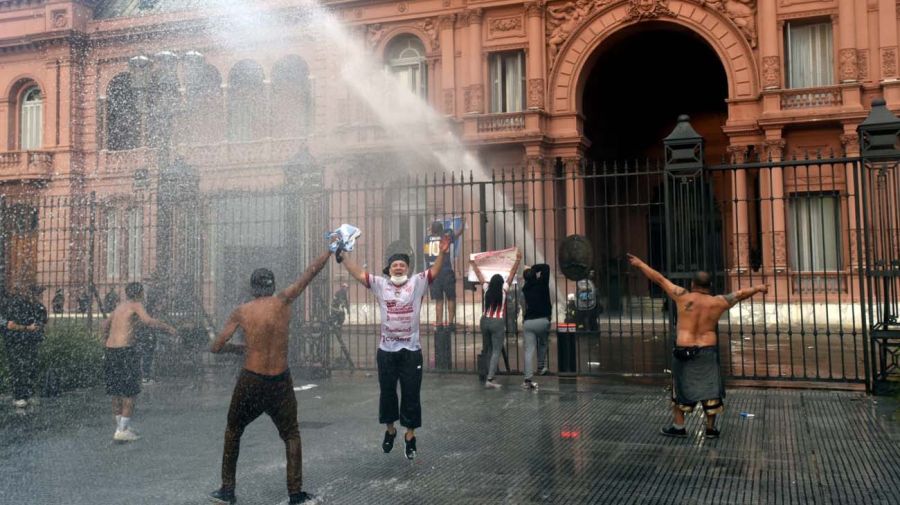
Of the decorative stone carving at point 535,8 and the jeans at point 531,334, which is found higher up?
the decorative stone carving at point 535,8

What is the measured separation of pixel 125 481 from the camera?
5988 mm

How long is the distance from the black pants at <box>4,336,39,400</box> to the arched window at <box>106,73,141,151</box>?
70.1ft

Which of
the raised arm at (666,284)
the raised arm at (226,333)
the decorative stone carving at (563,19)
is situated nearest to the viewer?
the raised arm at (226,333)

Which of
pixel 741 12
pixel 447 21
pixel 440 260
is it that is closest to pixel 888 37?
pixel 741 12

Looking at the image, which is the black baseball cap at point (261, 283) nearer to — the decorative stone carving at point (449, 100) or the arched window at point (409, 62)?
the decorative stone carving at point (449, 100)

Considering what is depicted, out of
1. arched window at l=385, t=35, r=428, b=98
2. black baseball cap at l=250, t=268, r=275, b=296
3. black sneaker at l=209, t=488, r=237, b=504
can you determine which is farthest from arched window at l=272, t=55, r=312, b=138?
black sneaker at l=209, t=488, r=237, b=504

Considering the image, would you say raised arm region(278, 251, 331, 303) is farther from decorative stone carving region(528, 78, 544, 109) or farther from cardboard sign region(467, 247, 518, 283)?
decorative stone carving region(528, 78, 544, 109)

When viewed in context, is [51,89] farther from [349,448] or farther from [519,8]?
[349,448]

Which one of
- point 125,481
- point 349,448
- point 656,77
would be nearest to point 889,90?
point 656,77

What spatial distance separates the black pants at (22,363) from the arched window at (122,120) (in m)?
21.4

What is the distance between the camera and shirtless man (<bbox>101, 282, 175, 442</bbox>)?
7434 millimetres

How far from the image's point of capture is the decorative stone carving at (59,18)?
28.6m

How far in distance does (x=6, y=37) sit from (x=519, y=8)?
71.6 ft

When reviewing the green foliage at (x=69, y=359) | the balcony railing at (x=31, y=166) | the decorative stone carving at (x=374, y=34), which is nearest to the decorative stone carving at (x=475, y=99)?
the decorative stone carving at (x=374, y=34)
